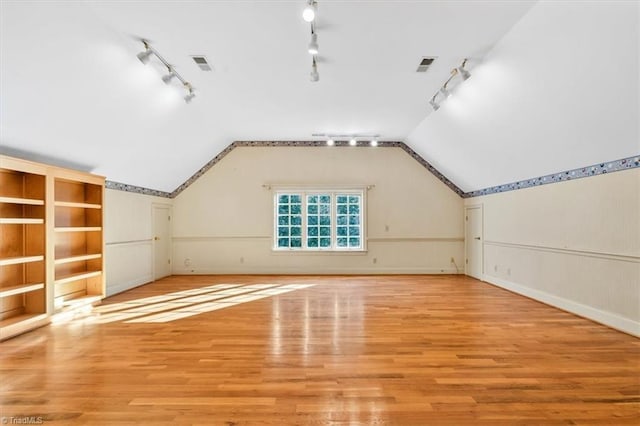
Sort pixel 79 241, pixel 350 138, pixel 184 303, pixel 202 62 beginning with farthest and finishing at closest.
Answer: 1. pixel 350 138
2. pixel 184 303
3. pixel 79 241
4. pixel 202 62

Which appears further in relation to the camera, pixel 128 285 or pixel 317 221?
pixel 317 221

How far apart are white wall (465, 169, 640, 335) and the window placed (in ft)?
9.76

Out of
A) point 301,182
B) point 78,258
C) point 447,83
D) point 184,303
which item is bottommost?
point 184,303

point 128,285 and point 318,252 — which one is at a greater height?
point 318,252

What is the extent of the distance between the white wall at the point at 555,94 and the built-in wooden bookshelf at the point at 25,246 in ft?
17.2

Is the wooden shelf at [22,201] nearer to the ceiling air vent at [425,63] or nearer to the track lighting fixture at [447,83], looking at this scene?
Result: the ceiling air vent at [425,63]

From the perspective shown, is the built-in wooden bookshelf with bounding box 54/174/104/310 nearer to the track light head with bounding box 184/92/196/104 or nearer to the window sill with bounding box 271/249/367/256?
the track light head with bounding box 184/92/196/104

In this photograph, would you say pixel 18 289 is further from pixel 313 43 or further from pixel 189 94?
pixel 313 43

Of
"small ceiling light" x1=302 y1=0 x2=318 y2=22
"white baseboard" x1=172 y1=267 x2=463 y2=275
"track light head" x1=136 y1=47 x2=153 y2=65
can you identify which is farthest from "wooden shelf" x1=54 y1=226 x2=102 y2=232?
"small ceiling light" x1=302 y1=0 x2=318 y2=22

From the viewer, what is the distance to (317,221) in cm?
757

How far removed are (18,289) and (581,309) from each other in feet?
21.5

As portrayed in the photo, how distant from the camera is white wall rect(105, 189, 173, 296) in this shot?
17.8 feet

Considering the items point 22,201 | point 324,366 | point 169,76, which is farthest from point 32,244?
point 324,366

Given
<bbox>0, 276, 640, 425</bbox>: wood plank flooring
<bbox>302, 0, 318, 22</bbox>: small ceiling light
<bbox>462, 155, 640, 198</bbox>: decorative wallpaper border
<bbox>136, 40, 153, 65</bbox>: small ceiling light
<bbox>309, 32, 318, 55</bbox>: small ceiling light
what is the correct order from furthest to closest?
<bbox>462, 155, 640, 198</bbox>: decorative wallpaper border, <bbox>136, 40, 153, 65</bbox>: small ceiling light, <bbox>309, 32, 318, 55</bbox>: small ceiling light, <bbox>302, 0, 318, 22</bbox>: small ceiling light, <bbox>0, 276, 640, 425</bbox>: wood plank flooring
